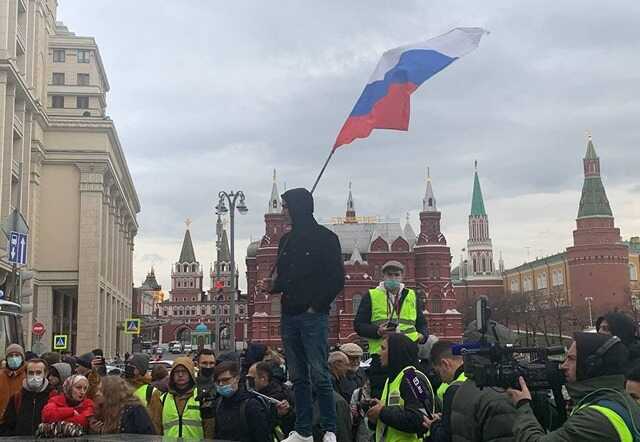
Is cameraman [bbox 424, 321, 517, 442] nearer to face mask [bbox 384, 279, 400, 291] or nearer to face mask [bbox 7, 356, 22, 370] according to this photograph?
face mask [bbox 384, 279, 400, 291]

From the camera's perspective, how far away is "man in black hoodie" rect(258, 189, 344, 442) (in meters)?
5.55

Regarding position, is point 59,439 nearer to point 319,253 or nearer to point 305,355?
point 305,355

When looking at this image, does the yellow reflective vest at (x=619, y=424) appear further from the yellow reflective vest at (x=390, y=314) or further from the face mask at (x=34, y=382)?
the face mask at (x=34, y=382)

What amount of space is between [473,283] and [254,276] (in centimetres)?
6461

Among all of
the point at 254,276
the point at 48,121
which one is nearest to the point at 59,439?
the point at 48,121

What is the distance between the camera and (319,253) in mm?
5648

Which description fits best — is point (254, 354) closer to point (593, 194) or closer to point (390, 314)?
point (390, 314)

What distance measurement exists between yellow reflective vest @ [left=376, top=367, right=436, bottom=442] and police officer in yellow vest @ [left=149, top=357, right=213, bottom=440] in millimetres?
1608

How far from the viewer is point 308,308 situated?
557 cm

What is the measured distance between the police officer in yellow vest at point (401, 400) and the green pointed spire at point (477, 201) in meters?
173

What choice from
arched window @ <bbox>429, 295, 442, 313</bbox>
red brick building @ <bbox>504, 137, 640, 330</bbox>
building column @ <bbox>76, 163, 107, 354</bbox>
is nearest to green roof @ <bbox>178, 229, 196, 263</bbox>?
red brick building @ <bbox>504, 137, 640, 330</bbox>

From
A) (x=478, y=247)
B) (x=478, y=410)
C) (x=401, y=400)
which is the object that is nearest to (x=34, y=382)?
(x=401, y=400)

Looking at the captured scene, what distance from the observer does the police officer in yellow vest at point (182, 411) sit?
264 inches

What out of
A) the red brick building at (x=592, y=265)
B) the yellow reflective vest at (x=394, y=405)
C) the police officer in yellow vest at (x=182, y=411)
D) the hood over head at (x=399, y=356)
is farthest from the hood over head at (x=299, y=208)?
the red brick building at (x=592, y=265)
